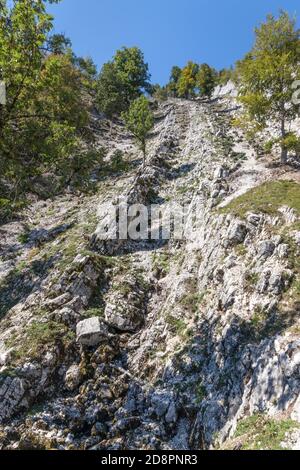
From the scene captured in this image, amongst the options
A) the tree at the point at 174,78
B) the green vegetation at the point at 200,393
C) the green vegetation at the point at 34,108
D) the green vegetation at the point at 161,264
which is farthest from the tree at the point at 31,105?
the tree at the point at 174,78

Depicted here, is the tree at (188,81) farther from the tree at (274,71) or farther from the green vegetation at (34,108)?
the green vegetation at (34,108)

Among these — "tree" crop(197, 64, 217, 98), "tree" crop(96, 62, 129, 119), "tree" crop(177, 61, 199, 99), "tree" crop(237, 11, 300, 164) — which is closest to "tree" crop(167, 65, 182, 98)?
"tree" crop(177, 61, 199, 99)

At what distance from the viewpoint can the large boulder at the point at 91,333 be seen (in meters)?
17.0

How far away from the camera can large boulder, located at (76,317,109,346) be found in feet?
55.6

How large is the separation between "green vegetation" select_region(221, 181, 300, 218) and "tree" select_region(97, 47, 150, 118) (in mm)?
53202

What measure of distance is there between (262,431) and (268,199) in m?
14.7

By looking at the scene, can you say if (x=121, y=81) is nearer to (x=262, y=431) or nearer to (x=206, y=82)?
(x=206, y=82)

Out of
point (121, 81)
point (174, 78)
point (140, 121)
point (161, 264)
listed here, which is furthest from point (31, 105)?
point (174, 78)

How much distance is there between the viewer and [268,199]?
2214 cm

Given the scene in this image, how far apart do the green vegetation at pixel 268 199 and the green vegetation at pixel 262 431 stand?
450 inches

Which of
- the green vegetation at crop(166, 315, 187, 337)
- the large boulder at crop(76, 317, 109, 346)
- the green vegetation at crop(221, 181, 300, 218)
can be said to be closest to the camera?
the large boulder at crop(76, 317, 109, 346)

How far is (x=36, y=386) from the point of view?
1534 cm

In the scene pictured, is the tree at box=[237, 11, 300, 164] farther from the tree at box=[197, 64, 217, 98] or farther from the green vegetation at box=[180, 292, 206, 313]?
the tree at box=[197, 64, 217, 98]

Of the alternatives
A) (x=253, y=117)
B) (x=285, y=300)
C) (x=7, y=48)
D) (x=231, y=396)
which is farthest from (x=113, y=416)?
(x=253, y=117)
